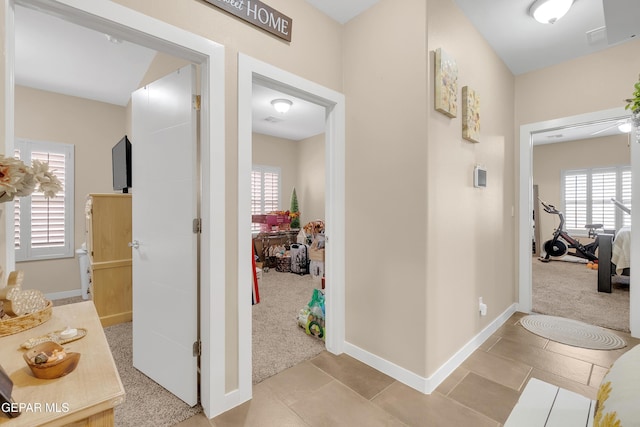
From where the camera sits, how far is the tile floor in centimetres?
165

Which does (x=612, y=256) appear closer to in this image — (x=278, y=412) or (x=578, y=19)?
(x=578, y=19)

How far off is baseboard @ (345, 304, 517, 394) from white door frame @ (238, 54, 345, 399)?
21 cm

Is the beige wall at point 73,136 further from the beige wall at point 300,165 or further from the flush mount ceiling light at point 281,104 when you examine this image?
the beige wall at point 300,165

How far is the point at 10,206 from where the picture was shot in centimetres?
118

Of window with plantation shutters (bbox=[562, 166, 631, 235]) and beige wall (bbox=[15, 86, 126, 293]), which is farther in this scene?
window with plantation shutters (bbox=[562, 166, 631, 235])

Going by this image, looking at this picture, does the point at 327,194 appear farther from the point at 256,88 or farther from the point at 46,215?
the point at 46,215

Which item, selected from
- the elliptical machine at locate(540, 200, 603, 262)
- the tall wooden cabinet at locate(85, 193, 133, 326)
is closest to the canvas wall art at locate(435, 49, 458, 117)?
the tall wooden cabinet at locate(85, 193, 133, 326)

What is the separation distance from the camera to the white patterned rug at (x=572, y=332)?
8.28ft

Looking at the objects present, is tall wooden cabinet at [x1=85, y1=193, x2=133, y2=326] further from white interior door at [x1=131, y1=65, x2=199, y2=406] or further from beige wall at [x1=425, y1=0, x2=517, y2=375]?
beige wall at [x1=425, y1=0, x2=517, y2=375]

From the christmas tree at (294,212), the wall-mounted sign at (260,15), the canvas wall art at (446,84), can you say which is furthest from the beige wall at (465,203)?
the christmas tree at (294,212)

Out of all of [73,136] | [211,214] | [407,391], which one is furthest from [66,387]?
[73,136]

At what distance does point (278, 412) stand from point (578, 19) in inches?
144

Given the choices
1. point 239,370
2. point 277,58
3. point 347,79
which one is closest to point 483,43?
point 347,79

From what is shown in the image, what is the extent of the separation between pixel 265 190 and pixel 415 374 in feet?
16.1
